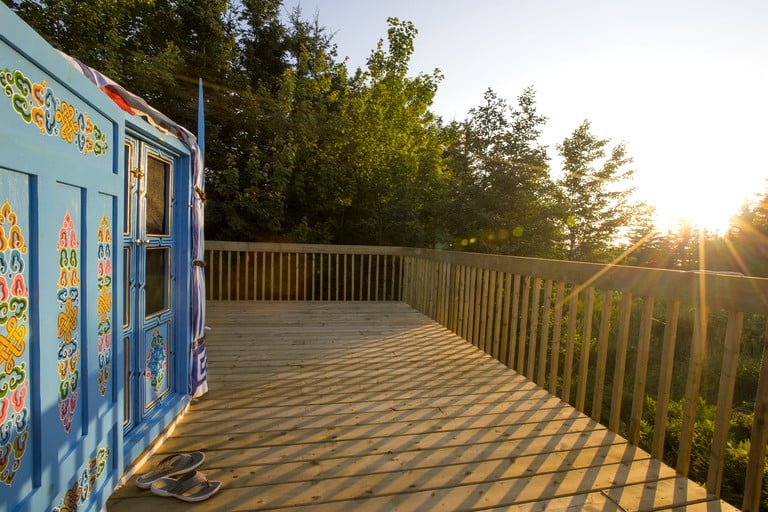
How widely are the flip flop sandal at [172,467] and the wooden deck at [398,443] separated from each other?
4 cm

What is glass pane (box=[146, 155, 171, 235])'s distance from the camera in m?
1.96

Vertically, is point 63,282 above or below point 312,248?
above

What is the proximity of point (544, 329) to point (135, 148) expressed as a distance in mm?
2554

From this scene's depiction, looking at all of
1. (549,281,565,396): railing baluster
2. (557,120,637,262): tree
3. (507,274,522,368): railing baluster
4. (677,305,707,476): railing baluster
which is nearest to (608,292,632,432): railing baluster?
(677,305,707,476): railing baluster

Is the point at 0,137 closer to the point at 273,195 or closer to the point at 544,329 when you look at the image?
the point at 544,329

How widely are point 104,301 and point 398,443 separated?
144 cm

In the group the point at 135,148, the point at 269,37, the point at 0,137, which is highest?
the point at 269,37

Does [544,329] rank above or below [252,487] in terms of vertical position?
above

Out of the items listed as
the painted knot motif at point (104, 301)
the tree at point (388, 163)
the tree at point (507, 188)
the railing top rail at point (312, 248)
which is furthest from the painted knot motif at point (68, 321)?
the tree at point (507, 188)

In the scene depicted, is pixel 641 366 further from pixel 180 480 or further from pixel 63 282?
pixel 63 282

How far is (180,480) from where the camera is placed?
5.31 feet

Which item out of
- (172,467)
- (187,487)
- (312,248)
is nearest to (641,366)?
(187,487)

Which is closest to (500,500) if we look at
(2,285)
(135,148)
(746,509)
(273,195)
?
(746,509)

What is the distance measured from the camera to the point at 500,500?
5.15ft
